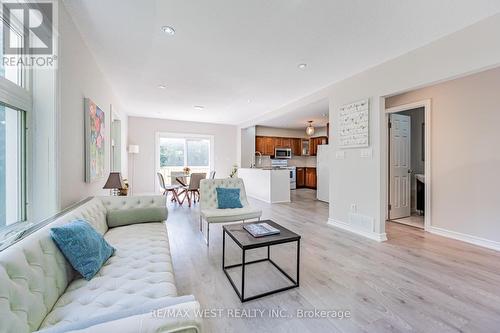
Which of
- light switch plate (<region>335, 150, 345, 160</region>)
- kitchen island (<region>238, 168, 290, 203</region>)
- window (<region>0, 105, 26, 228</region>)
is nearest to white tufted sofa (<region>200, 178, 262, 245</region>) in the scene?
light switch plate (<region>335, 150, 345, 160</region>)

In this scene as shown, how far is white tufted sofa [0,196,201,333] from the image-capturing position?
2.37ft

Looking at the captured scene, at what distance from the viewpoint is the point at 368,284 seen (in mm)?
2010

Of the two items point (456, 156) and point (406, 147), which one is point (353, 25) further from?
point (406, 147)

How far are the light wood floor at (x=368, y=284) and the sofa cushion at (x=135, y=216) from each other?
0.54m

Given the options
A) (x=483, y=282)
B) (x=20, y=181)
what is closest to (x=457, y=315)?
(x=483, y=282)

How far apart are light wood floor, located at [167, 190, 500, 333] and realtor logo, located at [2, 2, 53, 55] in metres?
2.28

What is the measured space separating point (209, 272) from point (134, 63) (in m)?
2.99

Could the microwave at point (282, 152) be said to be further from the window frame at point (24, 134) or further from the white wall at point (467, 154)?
the window frame at point (24, 134)

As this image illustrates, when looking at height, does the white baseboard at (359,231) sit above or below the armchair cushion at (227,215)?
below

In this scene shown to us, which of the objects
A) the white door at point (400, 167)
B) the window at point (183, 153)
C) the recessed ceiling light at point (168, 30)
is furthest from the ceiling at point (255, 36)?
the window at point (183, 153)

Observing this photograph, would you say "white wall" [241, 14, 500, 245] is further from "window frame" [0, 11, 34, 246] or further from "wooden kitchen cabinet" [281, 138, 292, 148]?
"wooden kitchen cabinet" [281, 138, 292, 148]

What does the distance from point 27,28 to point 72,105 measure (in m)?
0.65

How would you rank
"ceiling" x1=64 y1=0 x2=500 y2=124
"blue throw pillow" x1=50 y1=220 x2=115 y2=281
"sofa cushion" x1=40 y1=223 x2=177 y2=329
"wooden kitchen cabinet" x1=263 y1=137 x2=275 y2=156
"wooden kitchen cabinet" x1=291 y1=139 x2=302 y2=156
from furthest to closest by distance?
"wooden kitchen cabinet" x1=291 y1=139 x2=302 y2=156 → "wooden kitchen cabinet" x1=263 y1=137 x2=275 y2=156 → "ceiling" x1=64 y1=0 x2=500 y2=124 → "blue throw pillow" x1=50 y1=220 x2=115 y2=281 → "sofa cushion" x1=40 y1=223 x2=177 y2=329

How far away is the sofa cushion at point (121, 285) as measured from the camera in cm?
107
